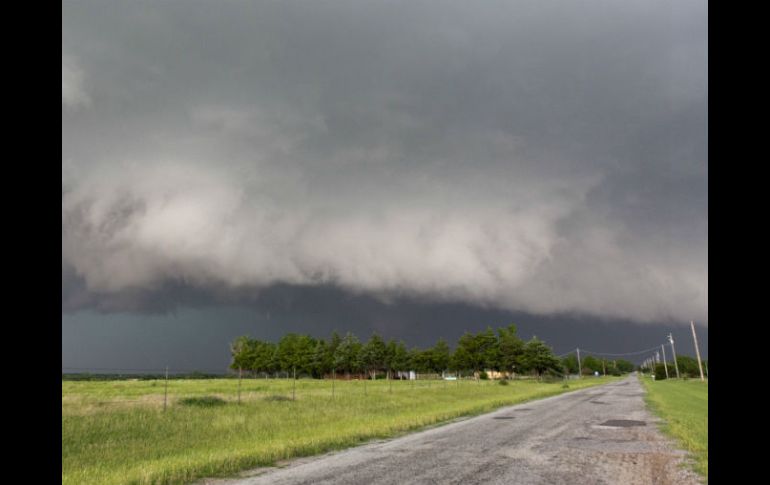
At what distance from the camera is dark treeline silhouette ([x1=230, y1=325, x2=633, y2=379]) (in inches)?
4149

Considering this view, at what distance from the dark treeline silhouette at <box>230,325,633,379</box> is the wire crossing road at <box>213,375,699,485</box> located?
289ft

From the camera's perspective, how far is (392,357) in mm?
115562

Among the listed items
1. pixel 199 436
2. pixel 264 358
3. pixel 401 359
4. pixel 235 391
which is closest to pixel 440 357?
pixel 401 359

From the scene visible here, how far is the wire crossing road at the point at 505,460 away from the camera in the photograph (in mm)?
10258

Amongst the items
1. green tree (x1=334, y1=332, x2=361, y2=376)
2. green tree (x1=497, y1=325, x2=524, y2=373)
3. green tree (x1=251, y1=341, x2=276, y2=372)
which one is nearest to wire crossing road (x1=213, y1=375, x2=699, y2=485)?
green tree (x1=497, y1=325, x2=524, y2=373)

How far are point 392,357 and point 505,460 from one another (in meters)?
105

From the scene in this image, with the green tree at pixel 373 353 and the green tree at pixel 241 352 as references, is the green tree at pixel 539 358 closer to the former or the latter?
the green tree at pixel 373 353

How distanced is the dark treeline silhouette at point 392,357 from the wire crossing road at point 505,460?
289 feet

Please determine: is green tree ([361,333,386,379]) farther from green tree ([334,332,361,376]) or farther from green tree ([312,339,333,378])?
green tree ([312,339,333,378])

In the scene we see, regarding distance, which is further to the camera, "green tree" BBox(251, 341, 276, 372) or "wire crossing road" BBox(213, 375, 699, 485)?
"green tree" BBox(251, 341, 276, 372)
